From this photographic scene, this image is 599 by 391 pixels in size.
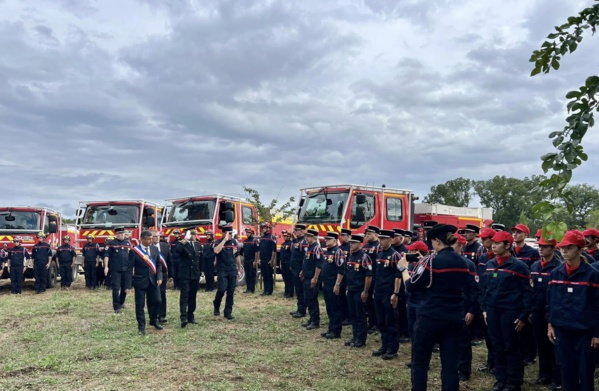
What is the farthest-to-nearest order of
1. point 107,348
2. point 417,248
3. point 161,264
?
point 161,264
point 107,348
point 417,248

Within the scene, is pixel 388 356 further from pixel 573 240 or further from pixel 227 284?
pixel 227 284

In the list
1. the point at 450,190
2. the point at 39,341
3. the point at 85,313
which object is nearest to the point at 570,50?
the point at 39,341

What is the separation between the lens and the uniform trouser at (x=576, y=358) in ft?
15.9

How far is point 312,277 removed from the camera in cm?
1002

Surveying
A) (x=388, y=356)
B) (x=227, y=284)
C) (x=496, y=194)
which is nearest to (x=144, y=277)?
(x=227, y=284)

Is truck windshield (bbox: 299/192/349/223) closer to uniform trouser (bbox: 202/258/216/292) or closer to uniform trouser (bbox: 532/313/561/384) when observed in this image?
uniform trouser (bbox: 202/258/216/292)

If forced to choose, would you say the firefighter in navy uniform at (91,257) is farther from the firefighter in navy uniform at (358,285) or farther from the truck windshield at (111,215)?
the firefighter in navy uniform at (358,285)

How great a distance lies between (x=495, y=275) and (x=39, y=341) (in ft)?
23.2

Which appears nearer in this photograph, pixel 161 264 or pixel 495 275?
pixel 495 275

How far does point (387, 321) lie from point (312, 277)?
2.66 meters

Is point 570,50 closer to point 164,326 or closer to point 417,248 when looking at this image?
point 417,248

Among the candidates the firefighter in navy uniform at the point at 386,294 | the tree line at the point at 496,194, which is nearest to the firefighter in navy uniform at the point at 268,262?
the firefighter in navy uniform at the point at 386,294

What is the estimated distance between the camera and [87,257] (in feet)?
50.9

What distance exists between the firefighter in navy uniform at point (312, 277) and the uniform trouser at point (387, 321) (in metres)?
1.88
